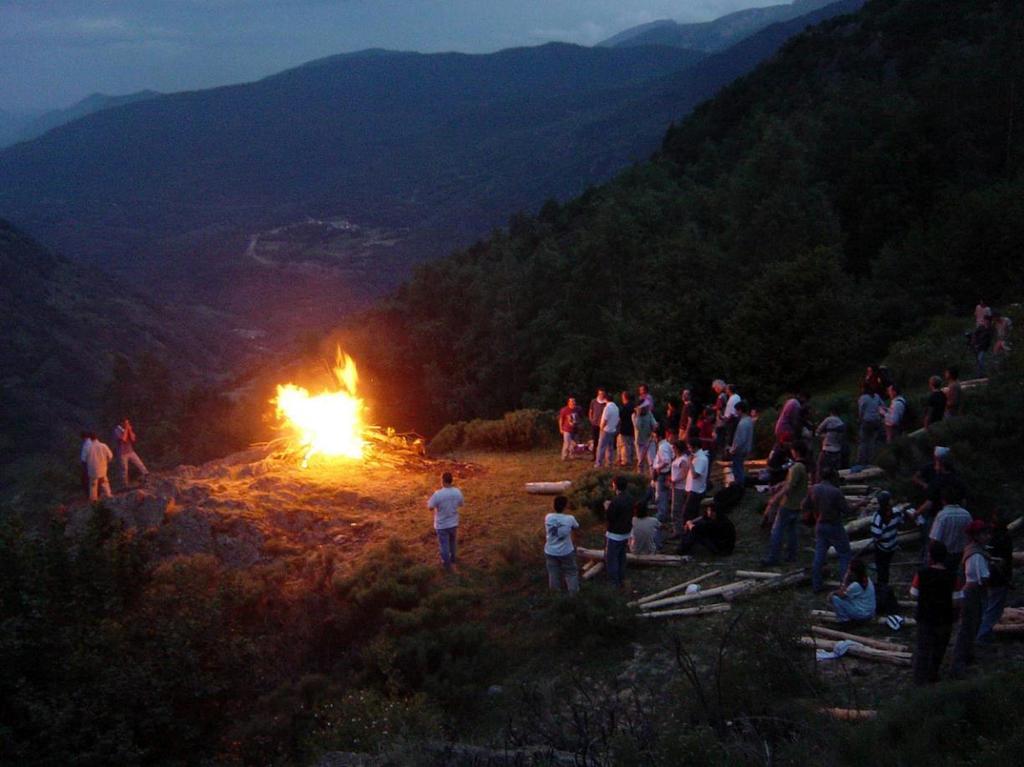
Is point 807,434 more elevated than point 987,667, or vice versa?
point 807,434

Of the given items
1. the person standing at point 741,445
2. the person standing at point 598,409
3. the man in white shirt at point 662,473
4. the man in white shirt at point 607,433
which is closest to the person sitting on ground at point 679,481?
the man in white shirt at point 662,473

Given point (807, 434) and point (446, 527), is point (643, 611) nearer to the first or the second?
point (446, 527)

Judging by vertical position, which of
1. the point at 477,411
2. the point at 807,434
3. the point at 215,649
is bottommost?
the point at 477,411

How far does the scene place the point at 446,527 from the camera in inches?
532

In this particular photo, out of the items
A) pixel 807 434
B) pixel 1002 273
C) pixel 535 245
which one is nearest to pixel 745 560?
pixel 807 434

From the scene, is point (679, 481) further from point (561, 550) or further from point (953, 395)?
point (953, 395)

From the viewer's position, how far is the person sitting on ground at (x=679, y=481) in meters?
13.5

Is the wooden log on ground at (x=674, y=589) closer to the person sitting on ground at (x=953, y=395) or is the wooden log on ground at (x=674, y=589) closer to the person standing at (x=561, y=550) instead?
the person standing at (x=561, y=550)

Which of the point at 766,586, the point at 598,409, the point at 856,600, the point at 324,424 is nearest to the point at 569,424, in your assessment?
the point at 598,409

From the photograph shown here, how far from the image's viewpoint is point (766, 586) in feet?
37.6

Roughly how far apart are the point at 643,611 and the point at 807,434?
16.2ft

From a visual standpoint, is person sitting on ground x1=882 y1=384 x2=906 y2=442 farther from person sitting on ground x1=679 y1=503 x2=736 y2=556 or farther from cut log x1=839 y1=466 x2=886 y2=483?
person sitting on ground x1=679 y1=503 x2=736 y2=556

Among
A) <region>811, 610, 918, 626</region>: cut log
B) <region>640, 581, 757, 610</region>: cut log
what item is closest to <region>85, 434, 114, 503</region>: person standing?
<region>640, 581, 757, 610</region>: cut log

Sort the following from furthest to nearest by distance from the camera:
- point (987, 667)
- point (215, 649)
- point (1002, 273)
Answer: point (1002, 273) → point (215, 649) → point (987, 667)
